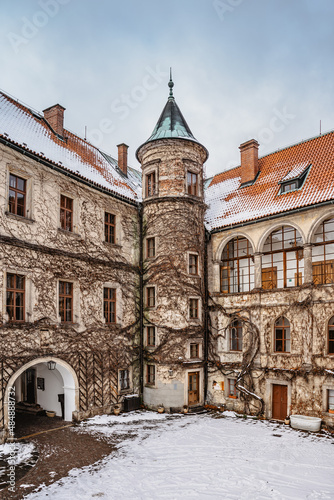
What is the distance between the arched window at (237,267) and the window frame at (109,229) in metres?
6.03

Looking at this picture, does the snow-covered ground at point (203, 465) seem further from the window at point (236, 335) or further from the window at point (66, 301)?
the window at point (66, 301)

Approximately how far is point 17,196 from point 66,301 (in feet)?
16.0

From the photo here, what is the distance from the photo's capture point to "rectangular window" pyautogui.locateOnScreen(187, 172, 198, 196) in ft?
70.5

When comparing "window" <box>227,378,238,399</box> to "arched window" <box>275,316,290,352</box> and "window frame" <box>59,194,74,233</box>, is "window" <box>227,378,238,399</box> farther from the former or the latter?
"window frame" <box>59,194,74,233</box>

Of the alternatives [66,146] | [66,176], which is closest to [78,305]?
[66,176]

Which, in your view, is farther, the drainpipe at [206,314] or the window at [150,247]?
the window at [150,247]

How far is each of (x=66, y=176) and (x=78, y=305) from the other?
567 cm

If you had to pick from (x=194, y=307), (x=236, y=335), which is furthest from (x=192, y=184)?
(x=236, y=335)

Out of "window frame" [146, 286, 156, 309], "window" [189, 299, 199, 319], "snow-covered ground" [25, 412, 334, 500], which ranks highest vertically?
"window frame" [146, 286, 156, 309]

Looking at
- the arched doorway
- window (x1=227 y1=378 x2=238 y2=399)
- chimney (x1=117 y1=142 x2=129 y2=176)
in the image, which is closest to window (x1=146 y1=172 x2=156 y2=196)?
chimney (x1=117 y1=142 x2=129 y2=176)

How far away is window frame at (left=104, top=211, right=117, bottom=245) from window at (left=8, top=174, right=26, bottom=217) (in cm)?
470

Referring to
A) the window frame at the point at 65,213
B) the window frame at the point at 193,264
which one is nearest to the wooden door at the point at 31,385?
the window frame at the point at 65,213

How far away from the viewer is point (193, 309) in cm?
2077

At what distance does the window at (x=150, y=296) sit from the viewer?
20.8m
